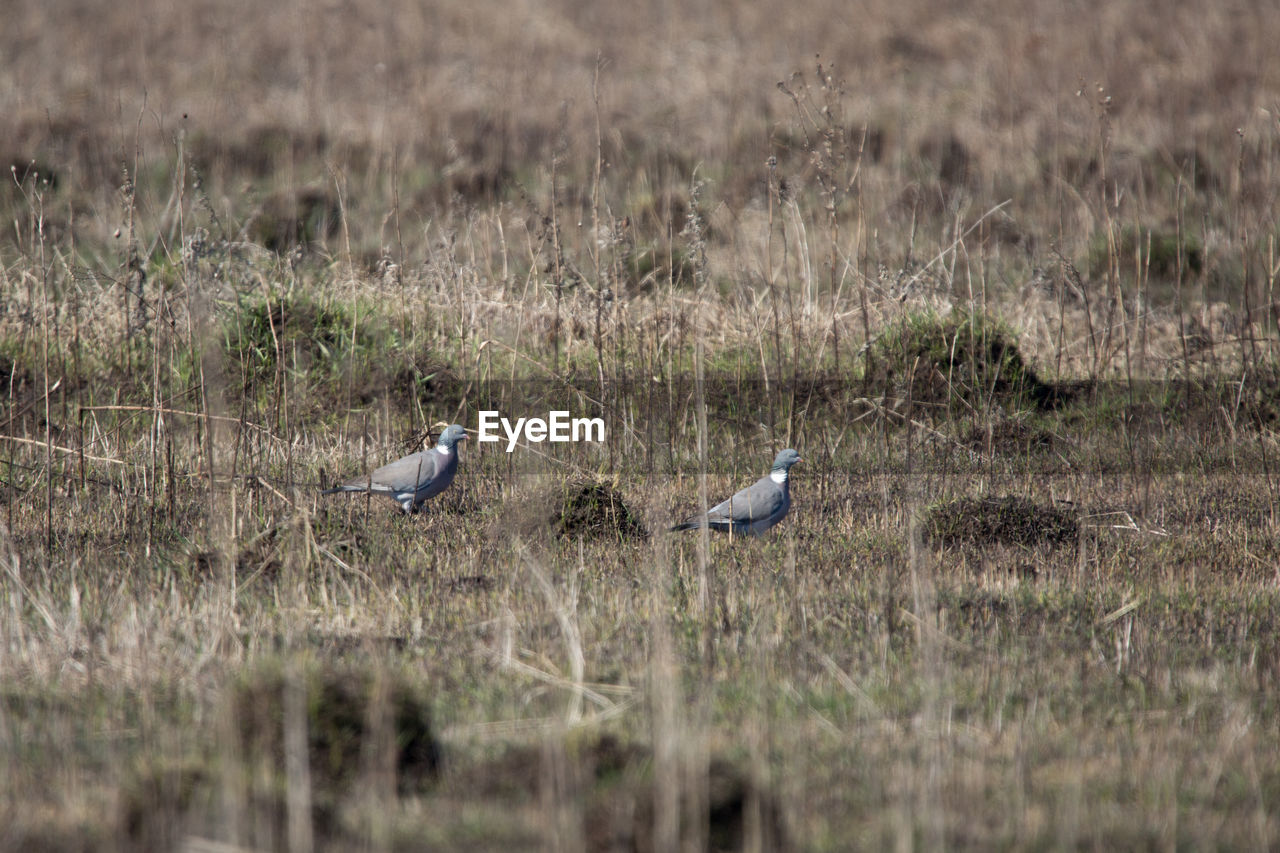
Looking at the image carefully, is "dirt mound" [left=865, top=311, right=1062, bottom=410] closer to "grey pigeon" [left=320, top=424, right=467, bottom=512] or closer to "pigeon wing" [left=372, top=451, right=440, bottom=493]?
"grey pigeon" [left=320, top=424, right=467, bottom=512]

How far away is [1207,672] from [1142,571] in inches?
46.7

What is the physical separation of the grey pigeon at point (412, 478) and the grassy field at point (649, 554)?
146mm

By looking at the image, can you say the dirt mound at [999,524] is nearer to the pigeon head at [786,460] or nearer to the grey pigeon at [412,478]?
the pigeon head at [786,460]

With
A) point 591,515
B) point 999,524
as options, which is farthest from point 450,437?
point 999,524

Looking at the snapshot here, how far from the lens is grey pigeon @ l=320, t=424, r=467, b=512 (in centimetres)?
630

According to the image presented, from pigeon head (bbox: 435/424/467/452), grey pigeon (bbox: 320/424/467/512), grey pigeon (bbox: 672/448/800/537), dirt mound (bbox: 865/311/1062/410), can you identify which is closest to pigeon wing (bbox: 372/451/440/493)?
grey pigeon (bbox: 320/424/467/512)

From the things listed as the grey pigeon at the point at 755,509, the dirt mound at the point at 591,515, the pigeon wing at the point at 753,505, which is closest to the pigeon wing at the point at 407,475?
the dirt mound at the point at 591,515

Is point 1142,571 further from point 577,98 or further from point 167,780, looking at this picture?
point 577,98

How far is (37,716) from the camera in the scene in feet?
12.3

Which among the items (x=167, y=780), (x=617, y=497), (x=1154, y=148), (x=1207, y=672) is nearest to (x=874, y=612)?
(x=1207, y=672)

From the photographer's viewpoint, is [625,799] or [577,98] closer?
[625,799]

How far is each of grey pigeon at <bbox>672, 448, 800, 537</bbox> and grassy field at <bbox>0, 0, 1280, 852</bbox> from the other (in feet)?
0.42

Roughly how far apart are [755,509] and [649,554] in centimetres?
60

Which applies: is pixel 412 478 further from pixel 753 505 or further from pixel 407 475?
pixel 753 505
